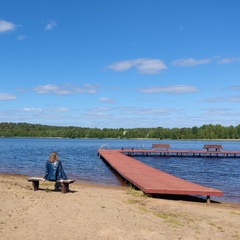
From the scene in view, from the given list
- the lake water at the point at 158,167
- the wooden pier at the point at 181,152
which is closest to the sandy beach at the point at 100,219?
the lake water at the point at 158,167

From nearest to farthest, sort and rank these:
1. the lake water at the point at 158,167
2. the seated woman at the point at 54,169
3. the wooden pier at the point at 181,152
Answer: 1. the seated woman at the point at 54,169
2. the lake water at the point at 158,167
3. the wooden pier at the point at 181,152

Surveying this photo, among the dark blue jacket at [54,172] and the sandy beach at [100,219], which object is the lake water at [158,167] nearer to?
the sandy beach at [100,219]

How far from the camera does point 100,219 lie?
8594 mm

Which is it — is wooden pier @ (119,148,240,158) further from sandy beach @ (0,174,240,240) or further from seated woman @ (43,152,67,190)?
sandy beach @ (0,174,240,240)

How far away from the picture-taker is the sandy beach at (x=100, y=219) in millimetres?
7414

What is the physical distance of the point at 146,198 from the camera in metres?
13.2

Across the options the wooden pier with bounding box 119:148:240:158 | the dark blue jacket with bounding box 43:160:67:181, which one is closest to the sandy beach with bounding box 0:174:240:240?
the dark blue jacket with bounding box 43:160:67:181

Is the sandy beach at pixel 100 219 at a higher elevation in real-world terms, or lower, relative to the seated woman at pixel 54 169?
lower

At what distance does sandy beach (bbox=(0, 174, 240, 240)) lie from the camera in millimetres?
7414

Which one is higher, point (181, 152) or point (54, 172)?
point (54, 172)

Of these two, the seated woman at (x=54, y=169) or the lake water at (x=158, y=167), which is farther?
the lake water at (x=158, y=167)

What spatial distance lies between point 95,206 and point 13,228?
313 centimetres

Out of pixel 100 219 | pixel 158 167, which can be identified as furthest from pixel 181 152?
pixel 100 219

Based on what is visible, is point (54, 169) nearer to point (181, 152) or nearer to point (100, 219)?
point (100, 219)
